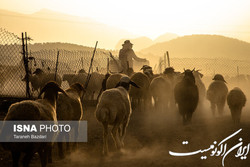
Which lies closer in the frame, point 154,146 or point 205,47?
point 154,146

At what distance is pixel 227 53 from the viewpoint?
126 meters

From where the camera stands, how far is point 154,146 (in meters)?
8.23

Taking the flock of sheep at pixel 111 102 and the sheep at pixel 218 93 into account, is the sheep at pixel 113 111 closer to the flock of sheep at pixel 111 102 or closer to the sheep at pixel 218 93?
the flock of sheep at pixel 111 102

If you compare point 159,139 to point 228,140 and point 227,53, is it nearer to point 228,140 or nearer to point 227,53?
point 228,140

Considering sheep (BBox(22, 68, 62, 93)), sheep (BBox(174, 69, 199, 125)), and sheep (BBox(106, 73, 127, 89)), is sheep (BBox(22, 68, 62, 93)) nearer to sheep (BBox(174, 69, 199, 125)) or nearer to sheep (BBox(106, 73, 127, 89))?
sheep (BBox(106, 73, 127, 89))

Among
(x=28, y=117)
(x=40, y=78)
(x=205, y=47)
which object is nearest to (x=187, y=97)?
(x=28, y=117)

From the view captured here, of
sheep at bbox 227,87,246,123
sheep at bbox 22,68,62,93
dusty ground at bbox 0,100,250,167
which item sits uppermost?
sheep at bbox 22,68,62,93

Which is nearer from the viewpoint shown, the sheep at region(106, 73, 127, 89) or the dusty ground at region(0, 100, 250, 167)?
the dusty ground at region(0, 100, 250, 167)

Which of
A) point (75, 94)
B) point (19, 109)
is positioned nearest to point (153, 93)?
point (75, 94)

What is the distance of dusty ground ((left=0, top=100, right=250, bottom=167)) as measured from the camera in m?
6.80

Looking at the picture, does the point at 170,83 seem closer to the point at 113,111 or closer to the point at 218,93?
the point at 218,93

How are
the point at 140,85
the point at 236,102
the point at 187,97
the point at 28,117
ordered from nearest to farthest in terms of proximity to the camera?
the point at 28,117
the point at 187,97
the point at 236,102
the point at 140,85

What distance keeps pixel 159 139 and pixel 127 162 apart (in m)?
2.32

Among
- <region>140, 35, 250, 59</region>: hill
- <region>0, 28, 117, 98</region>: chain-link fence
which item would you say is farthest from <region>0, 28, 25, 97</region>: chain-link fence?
<region>140, 35, 250, 59</region>: hill
